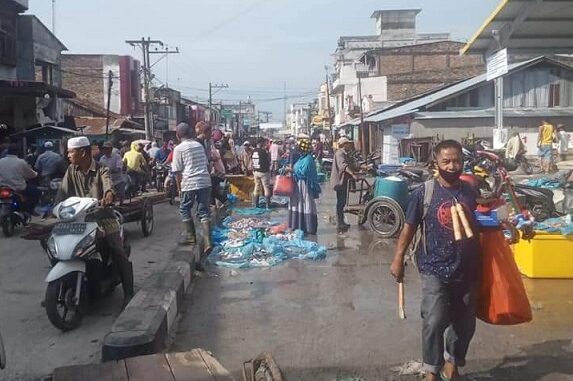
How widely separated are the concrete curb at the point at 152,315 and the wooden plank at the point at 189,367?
2.01 ft

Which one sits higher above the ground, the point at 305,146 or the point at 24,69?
the point at 24,69

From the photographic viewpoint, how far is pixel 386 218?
10.3m

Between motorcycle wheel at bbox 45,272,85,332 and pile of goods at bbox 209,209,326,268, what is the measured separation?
8.96 feet

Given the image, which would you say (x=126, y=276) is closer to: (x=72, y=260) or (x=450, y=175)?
(x=72, y=260)

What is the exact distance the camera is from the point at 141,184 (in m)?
15.8

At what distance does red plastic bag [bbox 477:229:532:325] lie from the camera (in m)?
3.91

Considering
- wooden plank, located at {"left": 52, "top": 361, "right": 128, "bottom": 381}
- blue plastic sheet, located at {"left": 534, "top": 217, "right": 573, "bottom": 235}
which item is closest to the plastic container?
blue plastic sheet, located at {"left": 534, "top": 217, "right": 573, "bottom": 235}

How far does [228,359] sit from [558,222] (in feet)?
14.8

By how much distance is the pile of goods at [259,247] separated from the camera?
27.2ft

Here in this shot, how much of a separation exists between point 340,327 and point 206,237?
3408 millimetres

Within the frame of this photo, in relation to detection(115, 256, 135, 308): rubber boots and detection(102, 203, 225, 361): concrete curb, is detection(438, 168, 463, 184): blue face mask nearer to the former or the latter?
detection(102, 203, 225, 361): concrete curb

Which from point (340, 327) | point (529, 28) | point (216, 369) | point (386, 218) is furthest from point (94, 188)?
point (529, 28)

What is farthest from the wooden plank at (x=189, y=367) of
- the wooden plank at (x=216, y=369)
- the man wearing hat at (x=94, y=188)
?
the man wearing hat at (x=94, y=188)

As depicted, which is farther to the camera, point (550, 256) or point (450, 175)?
point (550, 256)
